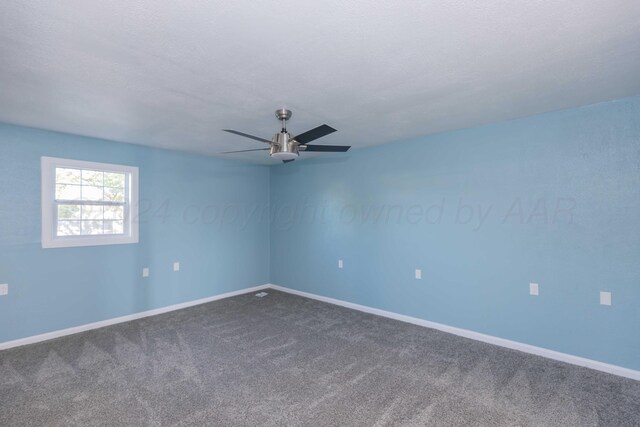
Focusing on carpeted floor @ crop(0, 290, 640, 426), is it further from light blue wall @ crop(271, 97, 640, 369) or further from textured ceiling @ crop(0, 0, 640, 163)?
textured ceiling @ crop(0, 0, 640, 163)

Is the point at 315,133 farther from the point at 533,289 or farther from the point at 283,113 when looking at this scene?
the point at 533,289

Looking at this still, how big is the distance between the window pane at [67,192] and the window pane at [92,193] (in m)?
0.07

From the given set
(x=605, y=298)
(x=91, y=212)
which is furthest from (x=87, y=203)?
(x=605, y=298)

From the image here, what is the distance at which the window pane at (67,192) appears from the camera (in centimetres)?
374

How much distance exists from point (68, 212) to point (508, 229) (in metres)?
5.16

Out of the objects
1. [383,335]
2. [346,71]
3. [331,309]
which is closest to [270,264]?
[331,309]

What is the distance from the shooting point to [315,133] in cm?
261

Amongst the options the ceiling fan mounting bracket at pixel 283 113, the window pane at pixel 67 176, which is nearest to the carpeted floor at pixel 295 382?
the window pane at pixel 67 176

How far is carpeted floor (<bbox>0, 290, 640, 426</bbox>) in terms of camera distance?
2199mm

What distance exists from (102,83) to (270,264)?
4307 mm

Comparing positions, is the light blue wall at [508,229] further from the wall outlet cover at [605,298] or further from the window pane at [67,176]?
the window pane at [67,176]

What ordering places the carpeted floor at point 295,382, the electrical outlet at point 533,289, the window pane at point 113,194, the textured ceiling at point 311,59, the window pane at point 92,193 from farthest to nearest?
1. the window pane at point 113,194
2. the window pane at point 92,193
3. the electrical outlet at point 533,289
4. the carpeted floor at point 295,382
5. the textured ceiling at point 311,59

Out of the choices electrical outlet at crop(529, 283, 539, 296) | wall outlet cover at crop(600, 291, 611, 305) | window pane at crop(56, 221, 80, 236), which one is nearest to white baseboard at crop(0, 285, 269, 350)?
window pane at crop(56, 221, 80, 236)

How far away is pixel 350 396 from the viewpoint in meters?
2.43
